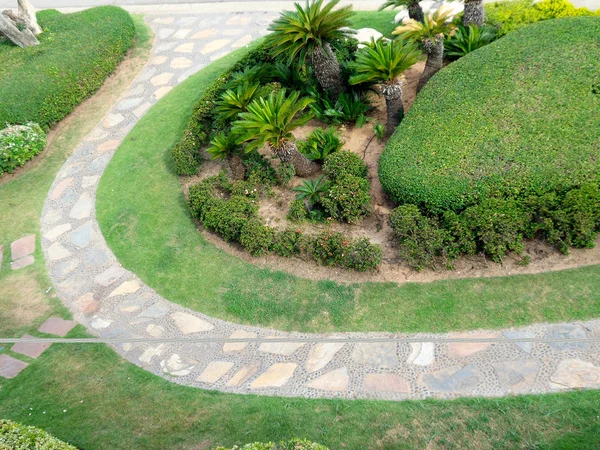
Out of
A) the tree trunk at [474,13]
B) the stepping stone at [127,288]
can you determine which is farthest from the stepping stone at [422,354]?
the tree trunk at [474,13]

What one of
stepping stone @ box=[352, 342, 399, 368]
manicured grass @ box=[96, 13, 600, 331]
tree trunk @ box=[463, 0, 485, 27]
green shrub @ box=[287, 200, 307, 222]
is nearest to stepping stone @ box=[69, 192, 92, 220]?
manicured grass @ box=[96, 13, 600, 331]

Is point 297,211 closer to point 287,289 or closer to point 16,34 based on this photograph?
point 287,289

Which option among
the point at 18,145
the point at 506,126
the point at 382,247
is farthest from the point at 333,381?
the point at 18,145

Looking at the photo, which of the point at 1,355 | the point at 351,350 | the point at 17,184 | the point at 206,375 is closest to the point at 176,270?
the point at 206,375

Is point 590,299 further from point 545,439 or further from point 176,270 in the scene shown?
point 176,270

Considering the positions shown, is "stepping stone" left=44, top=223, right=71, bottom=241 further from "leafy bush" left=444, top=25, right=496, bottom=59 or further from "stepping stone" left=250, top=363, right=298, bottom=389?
"leafy bush" left=444, top=25, right=496, bottom=59

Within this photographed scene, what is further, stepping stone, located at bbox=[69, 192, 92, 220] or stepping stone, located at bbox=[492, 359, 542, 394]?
stepping stone, located at bbox=[69, 192, 92, 220]
